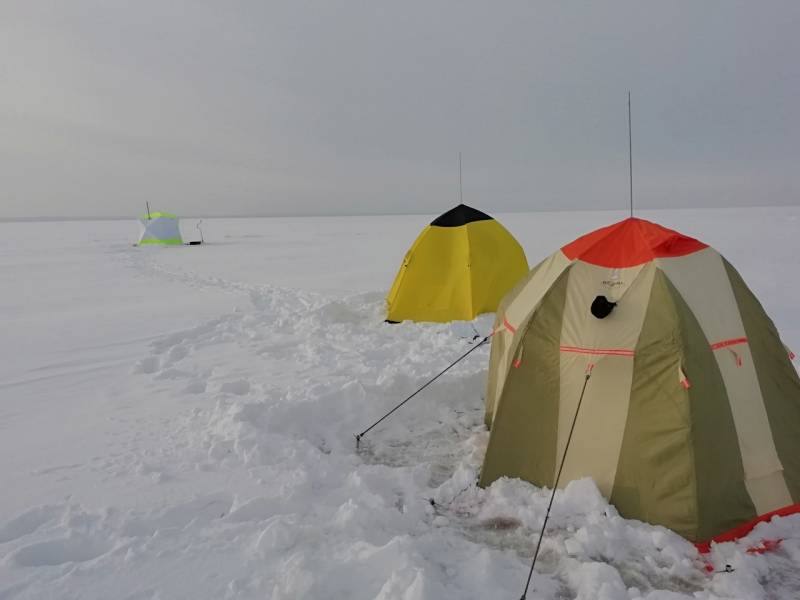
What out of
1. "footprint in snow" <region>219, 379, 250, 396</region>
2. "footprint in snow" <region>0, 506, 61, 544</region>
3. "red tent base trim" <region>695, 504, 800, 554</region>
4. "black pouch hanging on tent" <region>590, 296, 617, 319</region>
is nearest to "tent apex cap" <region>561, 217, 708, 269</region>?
"black pouch hanging on tent" <region>590, 296, 617, 319</region>

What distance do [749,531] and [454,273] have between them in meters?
6.23

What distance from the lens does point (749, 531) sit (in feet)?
10.5

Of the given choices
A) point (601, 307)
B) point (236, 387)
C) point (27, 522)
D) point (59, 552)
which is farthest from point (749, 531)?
point (236, 387)

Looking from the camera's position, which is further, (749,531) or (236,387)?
(236,387)

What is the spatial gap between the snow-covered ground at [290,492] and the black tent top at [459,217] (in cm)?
211

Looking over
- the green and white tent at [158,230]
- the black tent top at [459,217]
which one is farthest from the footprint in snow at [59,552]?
the green and white tent at [158,230]

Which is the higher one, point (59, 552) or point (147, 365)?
point (147, 365)

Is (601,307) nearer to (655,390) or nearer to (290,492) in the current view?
(655,390)

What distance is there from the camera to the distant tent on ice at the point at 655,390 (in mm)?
3246

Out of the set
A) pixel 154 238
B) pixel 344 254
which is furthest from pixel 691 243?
pixel 154 238

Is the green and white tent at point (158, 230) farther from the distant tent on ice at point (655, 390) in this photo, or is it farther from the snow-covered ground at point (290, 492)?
the distant tent on ice at point (655, 390)

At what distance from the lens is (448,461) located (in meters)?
4.30

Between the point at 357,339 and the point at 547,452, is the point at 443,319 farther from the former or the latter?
the point at 547,452

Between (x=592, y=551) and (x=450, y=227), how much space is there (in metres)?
6.72
